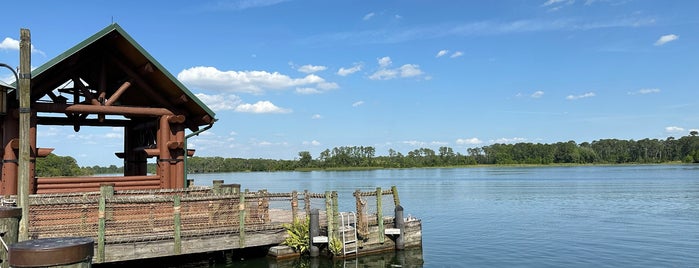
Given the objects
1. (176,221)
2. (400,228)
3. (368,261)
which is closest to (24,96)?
(176,221)

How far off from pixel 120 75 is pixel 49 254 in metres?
15.2

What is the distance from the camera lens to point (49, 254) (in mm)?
5723

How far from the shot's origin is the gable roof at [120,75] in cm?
1716

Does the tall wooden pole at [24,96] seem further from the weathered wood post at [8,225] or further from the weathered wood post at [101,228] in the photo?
the weathered wood post at [101,228]

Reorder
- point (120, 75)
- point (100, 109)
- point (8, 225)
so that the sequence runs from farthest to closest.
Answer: point (120, 75)
point (100, 109)
point (8, 225)

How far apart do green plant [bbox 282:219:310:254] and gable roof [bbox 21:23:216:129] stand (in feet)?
16.5

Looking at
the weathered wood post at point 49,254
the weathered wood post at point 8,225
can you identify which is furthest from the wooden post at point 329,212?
the weathered wood post at point 49,254

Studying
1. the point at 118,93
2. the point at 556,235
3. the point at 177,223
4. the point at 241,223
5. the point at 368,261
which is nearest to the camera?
the point at 177,223

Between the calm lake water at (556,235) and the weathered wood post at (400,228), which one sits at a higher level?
the weathered wood post at (400,228)

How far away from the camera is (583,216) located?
119 ft

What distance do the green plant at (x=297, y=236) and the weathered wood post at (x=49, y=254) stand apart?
1281cm

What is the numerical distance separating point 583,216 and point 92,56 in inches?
1222

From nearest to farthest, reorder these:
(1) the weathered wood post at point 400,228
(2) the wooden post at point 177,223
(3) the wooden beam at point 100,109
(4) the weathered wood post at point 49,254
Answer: (4) the weathered wood post at point 49,254
(2) the wooden post at point 177,223
(3) the wooden beam at point 100,109
(1) the weathered wood post at point 400,228

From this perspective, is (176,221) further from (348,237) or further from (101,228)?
(348,237)
